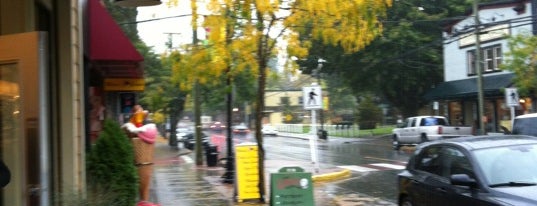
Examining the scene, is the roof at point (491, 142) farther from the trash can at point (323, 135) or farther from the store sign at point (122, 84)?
the trash can at point (323, 135)

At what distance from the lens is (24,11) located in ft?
17.2

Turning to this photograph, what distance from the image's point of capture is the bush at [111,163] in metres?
7.37

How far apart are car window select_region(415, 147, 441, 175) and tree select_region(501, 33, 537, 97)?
771 inches

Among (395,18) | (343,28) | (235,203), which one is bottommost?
(235,203)

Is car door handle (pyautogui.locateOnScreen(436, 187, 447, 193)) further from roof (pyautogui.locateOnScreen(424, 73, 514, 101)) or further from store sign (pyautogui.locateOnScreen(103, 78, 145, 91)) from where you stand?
roof (pyautogui.locateOnScreen(424, 73, 514, 101))

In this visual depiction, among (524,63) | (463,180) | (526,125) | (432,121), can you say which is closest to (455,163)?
(463,180)

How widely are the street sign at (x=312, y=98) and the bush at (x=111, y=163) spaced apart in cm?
1108

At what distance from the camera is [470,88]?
112ft

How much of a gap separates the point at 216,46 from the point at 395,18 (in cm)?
3483

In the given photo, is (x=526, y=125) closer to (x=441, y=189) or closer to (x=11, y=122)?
(x=441, y=189)

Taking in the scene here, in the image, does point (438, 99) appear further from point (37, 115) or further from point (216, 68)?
point (37, 115)

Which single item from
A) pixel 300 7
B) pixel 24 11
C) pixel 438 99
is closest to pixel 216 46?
pixel 300 7

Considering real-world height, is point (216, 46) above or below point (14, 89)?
above

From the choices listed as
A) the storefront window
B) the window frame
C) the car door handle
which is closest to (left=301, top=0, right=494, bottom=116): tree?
the window frame
